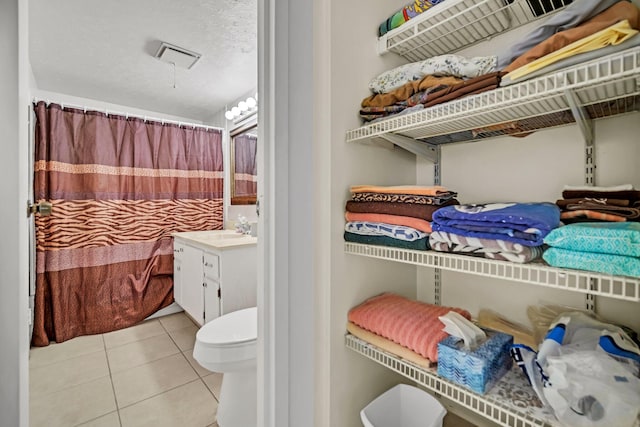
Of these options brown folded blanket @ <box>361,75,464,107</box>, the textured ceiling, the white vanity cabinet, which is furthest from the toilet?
the textured ceiling

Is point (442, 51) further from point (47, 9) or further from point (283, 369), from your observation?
point (47, 9)

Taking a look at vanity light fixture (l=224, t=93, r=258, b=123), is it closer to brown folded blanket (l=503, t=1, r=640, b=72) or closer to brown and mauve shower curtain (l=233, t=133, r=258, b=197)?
brown and mauve shower curtain (l=233, t=133, r=258, b=197)

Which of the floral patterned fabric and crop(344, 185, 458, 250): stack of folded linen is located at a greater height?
the floral patterned fabric

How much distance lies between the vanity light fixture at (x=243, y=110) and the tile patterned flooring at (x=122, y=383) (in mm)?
2093

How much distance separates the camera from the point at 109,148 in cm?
255

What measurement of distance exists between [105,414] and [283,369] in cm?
132

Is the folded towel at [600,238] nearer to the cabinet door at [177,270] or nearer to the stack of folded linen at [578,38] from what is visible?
the stack of folded linen at [578,38]

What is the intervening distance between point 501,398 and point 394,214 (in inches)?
20.2

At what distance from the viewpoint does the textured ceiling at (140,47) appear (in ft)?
5.57

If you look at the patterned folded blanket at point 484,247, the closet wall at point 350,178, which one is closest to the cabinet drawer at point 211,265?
the closet wall at point 350,178

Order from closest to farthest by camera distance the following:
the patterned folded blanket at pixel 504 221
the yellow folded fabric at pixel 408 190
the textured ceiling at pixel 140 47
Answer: the patterned folded blanket at pixel 504 221, the yellow folded fabric at pixel 408 190, the textured ceiling at pixel 140 47

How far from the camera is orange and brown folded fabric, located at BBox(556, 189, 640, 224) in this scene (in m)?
0.60

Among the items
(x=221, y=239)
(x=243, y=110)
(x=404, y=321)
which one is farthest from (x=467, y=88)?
(x=243, y=110)

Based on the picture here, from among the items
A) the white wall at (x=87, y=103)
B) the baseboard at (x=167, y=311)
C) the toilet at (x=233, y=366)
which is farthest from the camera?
the baseboard at (x=167, y=311)
